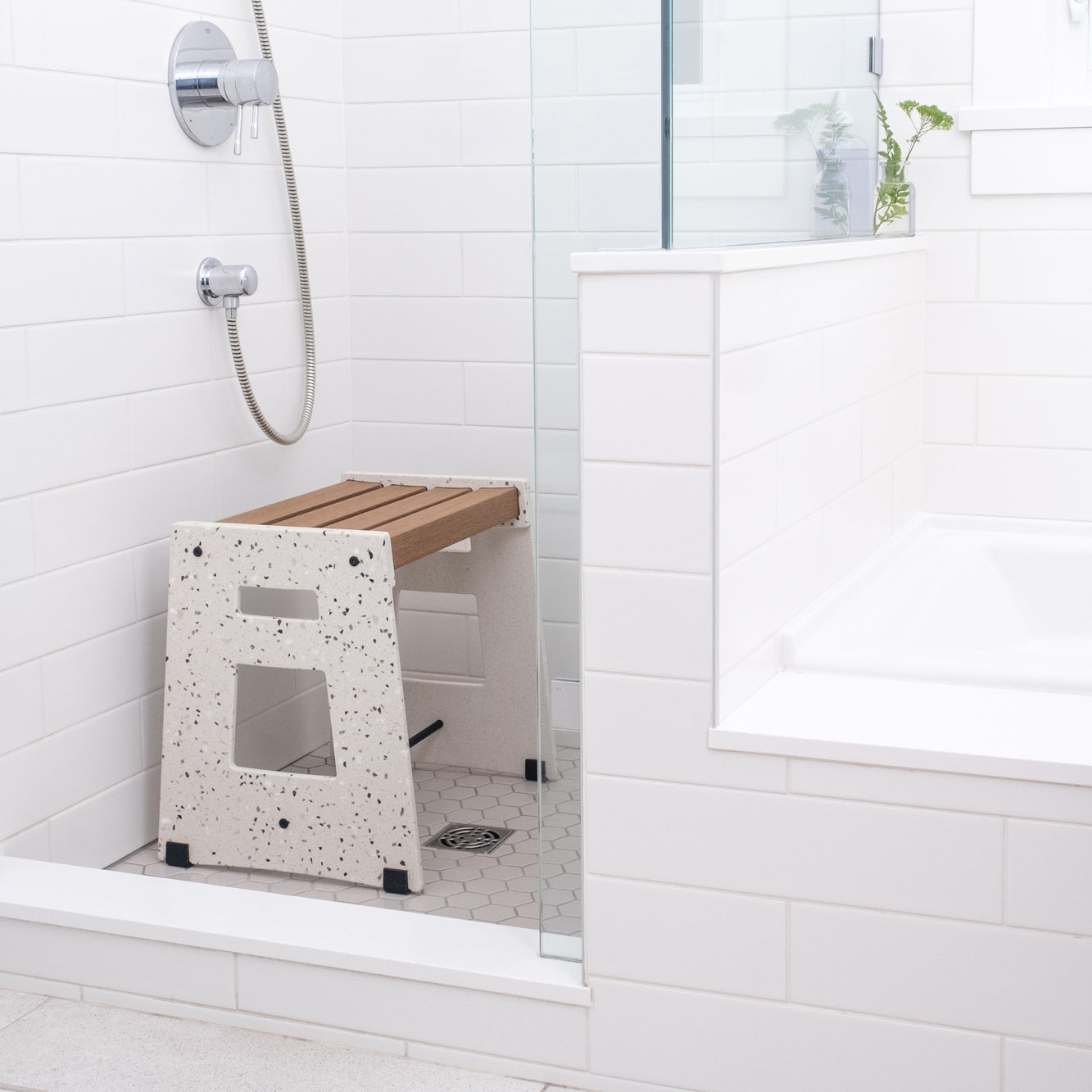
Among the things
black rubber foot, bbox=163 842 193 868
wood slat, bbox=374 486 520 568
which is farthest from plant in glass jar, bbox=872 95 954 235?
black rubber foot, bbox=163 842 193 868

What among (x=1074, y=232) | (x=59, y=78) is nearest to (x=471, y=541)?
(x=59, y=78)

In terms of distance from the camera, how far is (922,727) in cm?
153

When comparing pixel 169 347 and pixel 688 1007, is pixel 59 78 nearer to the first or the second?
pixel 169 347

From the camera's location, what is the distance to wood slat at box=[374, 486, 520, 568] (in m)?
2.14

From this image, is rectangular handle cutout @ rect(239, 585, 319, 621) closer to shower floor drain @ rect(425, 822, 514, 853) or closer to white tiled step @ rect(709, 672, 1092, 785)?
shower floor drain @ rect(425, 822, 514, 853)

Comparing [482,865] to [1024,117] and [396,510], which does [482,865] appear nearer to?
[396,510]

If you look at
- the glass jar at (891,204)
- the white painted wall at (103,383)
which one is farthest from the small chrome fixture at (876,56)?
the white painted wall at (103,383)

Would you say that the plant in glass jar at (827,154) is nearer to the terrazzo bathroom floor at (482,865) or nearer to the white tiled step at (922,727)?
the white tiled step at (922,727)

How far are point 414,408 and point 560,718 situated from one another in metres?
1.30

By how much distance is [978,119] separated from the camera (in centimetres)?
247

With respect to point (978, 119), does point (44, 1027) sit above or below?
below

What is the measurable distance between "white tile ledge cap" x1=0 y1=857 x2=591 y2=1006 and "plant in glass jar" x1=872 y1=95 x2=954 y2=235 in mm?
1337

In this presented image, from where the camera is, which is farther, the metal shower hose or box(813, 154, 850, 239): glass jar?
the metal shower hose

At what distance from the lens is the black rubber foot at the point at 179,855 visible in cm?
220
